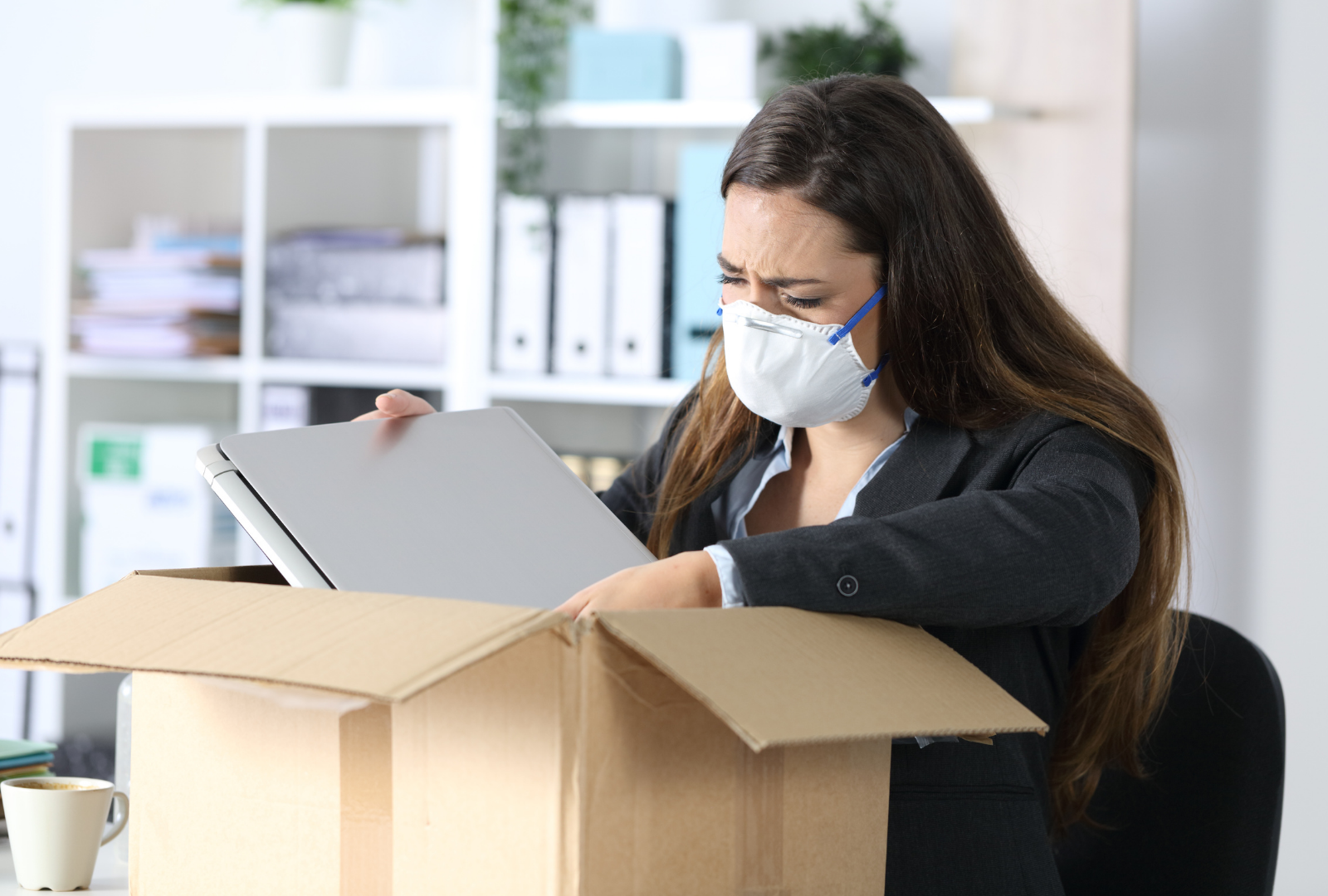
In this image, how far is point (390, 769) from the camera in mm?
585

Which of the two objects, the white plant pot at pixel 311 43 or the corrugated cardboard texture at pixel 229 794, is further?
the white plant pot at pixel 311 43

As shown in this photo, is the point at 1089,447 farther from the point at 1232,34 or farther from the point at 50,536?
the point at 50,536

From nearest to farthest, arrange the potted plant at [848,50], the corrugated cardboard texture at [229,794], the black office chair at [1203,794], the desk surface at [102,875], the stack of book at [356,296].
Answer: the corrugated cardboard texture at [229,794] → the desk surface at [102,875] → the black office chair at [1203,794] → the potted plant at [848,50] → the stack of book at [356,296]

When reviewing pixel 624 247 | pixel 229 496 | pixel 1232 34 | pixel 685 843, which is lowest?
pixel 685 843

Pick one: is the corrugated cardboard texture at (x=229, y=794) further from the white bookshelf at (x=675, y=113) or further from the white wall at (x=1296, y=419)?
the white wall at (x=1296, y=419)

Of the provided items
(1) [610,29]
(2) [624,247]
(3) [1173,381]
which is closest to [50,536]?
(2) [624,247]

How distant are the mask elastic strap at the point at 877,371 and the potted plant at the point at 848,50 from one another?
118 centimetres

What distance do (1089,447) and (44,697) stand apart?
7.25 feet

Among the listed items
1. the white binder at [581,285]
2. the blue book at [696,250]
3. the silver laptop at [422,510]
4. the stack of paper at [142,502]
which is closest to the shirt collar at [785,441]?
the silver laptop at [422,510]

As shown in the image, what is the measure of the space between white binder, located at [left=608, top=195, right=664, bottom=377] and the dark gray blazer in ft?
3.36

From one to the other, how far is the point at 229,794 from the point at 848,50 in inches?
71.4

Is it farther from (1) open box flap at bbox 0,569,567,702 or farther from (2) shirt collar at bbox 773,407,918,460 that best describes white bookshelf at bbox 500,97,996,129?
(1) open box flap at bbox 0,569,567,702

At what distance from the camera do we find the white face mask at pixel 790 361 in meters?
0.99

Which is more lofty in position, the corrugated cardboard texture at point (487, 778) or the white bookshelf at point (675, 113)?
the white bookshelf at point (675, 113)
